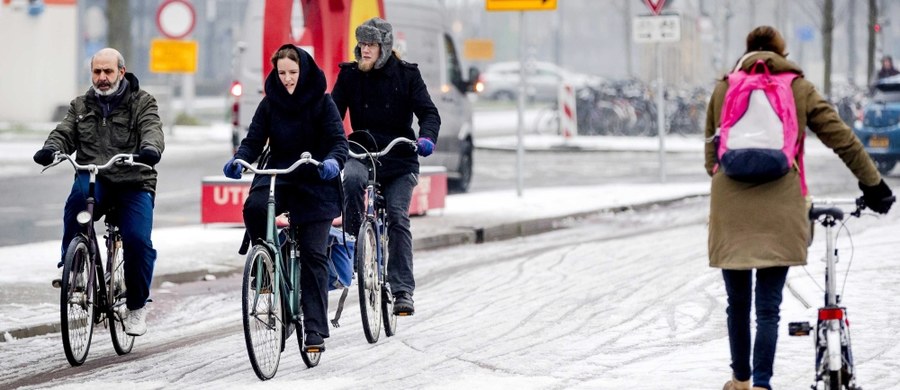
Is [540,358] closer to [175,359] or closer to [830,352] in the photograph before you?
[175,359]

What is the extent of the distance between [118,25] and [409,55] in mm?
16477

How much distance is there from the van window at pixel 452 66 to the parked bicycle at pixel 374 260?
1156cm

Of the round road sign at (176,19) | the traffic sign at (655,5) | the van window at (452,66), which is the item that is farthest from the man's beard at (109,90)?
the round road sign at (176,19)

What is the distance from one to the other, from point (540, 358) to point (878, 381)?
5.68ft

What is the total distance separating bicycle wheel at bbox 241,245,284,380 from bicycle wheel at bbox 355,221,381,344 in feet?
3.00

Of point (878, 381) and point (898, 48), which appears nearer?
point (878, 381)

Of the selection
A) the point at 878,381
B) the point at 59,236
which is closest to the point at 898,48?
the point at 59,236

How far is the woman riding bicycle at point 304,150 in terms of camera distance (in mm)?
8453

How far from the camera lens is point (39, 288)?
11664 millimetres

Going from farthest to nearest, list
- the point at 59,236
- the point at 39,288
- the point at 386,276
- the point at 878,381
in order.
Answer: the point at 59,236 < the point at 39,288 < the point at 386,276 < the point at 878,381

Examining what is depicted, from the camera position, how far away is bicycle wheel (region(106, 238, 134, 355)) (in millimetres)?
9047

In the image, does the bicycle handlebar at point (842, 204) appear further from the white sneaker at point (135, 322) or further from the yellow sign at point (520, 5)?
the yellow sign at point (520, 5)

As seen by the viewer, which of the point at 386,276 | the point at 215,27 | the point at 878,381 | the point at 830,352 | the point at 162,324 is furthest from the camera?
the point at 215,27

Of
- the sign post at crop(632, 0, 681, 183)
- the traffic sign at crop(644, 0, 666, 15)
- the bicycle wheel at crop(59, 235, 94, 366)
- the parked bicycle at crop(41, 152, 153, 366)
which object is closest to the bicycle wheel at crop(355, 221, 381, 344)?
the parked bicycle at crop(41, 152, 153, 366)
